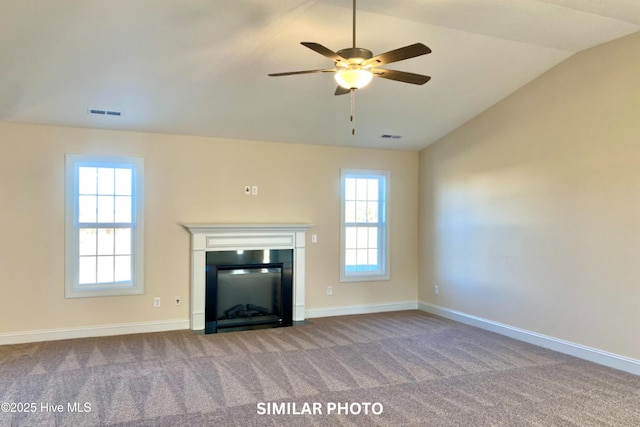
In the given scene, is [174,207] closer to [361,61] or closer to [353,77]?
[353,77]

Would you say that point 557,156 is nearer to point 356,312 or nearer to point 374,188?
point 374,188

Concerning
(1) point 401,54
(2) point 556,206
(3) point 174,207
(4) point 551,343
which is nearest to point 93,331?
(3) point 174,207

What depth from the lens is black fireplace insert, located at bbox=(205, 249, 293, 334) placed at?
5504mm

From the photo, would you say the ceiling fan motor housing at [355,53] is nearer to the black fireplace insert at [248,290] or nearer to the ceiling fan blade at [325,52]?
the ceiling fan blade at [325,52]

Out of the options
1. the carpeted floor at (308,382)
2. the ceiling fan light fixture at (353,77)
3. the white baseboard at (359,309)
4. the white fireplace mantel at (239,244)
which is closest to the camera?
the ceiling fan light fixture at (353,77)

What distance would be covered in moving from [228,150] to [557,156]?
13.0 ft

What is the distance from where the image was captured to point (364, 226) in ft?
21.4

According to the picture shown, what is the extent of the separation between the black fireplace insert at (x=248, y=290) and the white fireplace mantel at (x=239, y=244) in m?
0.07

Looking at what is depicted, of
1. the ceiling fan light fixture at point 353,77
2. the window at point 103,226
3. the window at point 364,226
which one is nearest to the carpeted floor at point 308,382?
the window at point 103,226

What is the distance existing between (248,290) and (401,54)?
13.0ft

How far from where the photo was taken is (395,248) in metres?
6.67

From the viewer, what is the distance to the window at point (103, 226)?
5008 millimetres

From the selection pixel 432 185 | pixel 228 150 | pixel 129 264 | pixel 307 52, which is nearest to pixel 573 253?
pixel 432 185

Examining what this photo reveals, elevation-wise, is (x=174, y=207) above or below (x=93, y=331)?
above
